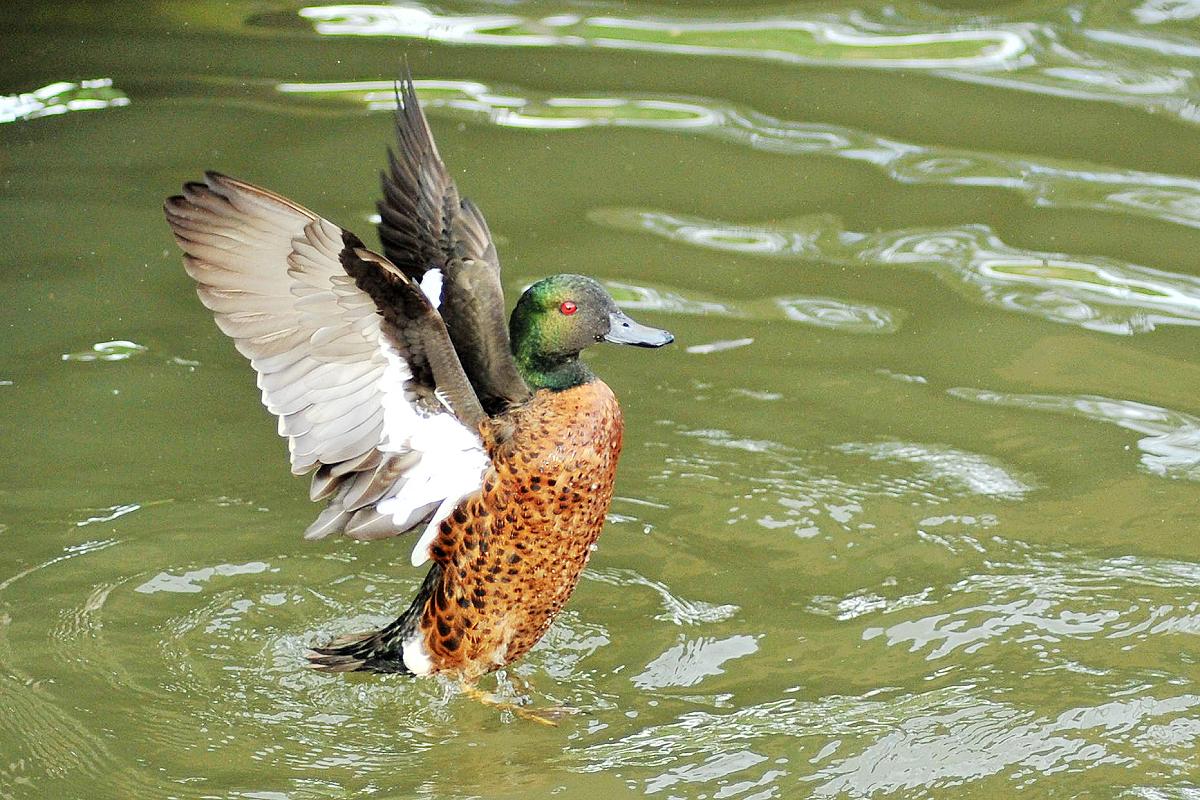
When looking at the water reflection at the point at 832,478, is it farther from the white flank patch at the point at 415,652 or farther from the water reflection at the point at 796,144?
the water reflection at the point at 796,144

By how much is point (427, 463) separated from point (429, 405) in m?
0.20

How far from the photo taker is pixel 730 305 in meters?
6.55

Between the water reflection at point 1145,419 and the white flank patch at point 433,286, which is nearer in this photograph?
the white flank patch at point 433,286

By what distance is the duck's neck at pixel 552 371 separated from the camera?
14.5 ft

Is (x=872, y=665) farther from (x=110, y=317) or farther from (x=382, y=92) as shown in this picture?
(x=382, y=92)

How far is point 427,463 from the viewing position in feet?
13.8

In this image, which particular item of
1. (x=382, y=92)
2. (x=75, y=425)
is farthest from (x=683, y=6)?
(x=75, y=425)

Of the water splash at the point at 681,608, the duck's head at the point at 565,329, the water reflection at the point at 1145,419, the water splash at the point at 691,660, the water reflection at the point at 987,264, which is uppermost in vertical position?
the duck's head at the point at 565,329

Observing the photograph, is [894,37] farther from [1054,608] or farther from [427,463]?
[427,463]

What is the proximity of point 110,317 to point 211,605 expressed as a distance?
1902mm

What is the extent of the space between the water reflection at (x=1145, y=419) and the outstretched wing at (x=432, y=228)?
2055 millimetres

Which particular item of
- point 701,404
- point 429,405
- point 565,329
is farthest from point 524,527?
point 701,404

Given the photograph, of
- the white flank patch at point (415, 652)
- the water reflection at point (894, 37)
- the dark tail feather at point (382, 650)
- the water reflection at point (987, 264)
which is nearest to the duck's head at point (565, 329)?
the dark tail feather at point (382, 650)

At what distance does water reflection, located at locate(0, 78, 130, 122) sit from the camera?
7.74 metres
